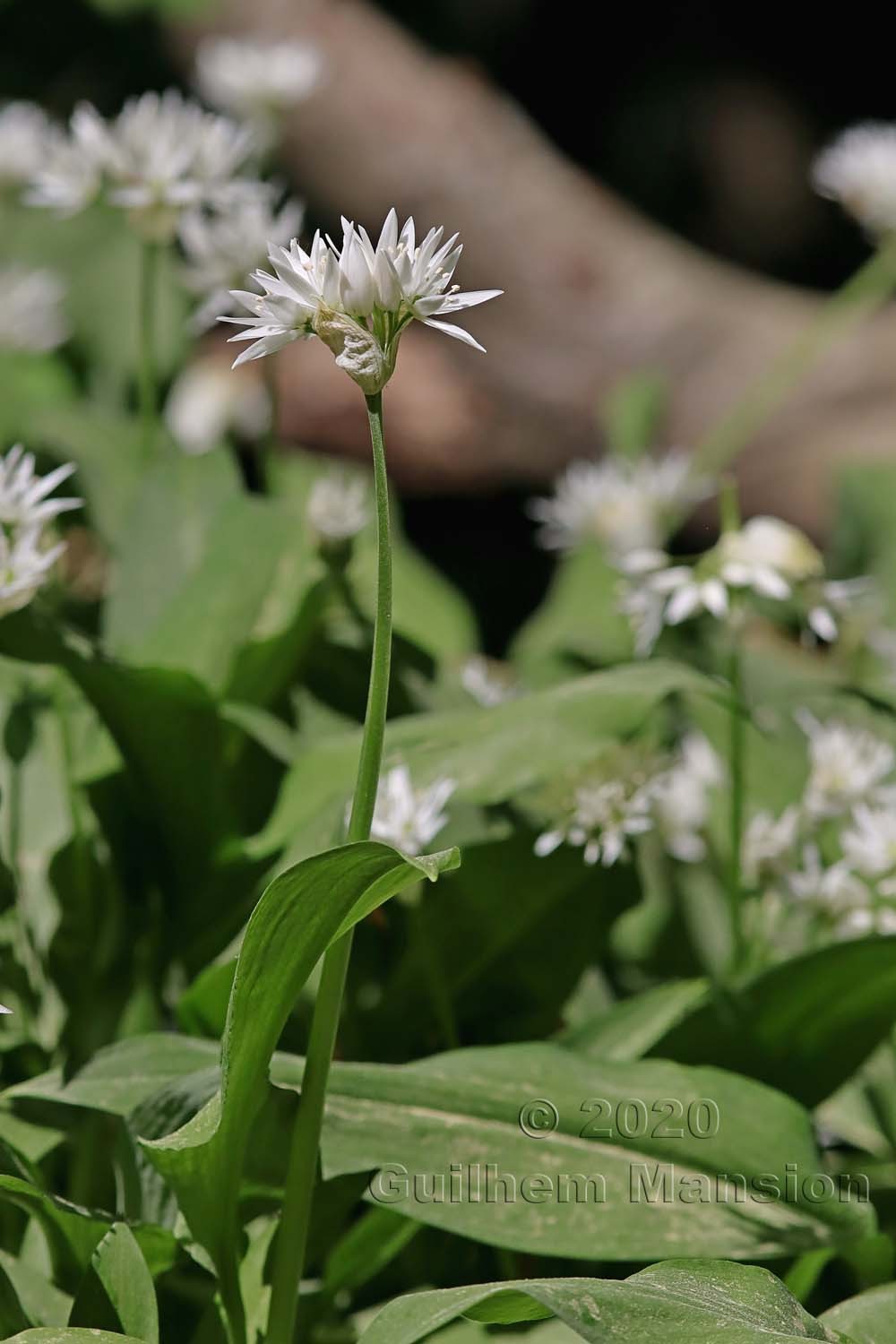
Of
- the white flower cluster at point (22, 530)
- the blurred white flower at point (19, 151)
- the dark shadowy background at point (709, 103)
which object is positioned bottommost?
the dark shadowy background at point (709, 103)

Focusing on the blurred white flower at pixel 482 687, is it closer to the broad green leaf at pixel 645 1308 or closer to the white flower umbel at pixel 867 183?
the broad green leaf at pixel 645 1308

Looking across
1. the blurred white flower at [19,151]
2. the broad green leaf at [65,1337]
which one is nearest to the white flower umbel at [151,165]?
the blurred white flower at [19,151]

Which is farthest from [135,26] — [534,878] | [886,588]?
[534,878]

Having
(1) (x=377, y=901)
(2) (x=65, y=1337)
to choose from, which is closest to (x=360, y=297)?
(1) (x=377, y=901)

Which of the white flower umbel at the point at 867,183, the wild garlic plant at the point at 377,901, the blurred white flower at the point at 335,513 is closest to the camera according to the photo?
the wild garlic plant at the point at 377,901

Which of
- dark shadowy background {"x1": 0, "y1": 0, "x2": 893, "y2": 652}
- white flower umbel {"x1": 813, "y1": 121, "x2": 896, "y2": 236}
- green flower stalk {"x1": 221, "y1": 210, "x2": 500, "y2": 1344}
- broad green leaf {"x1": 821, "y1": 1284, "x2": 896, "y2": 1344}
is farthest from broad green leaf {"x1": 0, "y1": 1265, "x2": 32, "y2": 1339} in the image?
dark shadowy background {"x1": 0, "y1": 0, "x2": 893, "y2": 652}

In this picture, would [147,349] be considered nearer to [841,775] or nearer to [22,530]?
[22,530]

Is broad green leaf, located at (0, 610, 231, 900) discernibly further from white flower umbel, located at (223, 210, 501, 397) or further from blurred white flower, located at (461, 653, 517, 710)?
white flower umbel, located at (223, 210, 501, 397)

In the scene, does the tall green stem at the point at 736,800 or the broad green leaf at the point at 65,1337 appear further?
the tall green stem at the point at 736,800
